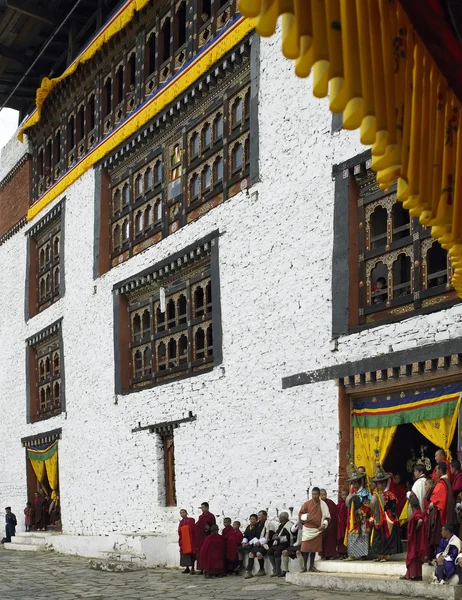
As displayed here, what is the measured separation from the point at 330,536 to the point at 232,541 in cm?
186

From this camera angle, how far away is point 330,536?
35.6 ft

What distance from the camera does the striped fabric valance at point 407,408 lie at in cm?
979

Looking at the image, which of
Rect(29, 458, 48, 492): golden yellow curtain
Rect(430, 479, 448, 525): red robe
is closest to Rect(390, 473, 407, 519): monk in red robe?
Rect(430, 479, 448, 525): red robe

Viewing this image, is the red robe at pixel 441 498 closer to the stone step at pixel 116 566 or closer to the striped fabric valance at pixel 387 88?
the stone step at pixel 116 566

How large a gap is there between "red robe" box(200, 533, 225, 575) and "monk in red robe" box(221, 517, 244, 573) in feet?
0.22

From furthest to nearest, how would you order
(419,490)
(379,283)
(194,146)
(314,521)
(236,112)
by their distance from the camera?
(194,146), (236,112), (379,283), (314,521), (419,490)

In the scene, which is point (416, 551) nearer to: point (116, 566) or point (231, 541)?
point (231, 541)

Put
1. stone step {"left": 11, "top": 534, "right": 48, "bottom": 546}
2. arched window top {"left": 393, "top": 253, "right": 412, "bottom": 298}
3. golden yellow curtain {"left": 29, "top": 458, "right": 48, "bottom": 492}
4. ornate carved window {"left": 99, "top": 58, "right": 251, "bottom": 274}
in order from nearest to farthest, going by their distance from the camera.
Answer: arched window top {"left": 393, "top": 253, "right": 412, "bottom": 298}, ornate carved window {"left": 99, "top": 58, "right": 251, "bottom": 274}, stone step {"left": 11, "top": 534, "right": 48, "bottom": 546}, golden yellow curtain {"left": 29, "top": 458, "right": 48, "bottom": 492}

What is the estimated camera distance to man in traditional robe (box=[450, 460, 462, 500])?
30.2 feet

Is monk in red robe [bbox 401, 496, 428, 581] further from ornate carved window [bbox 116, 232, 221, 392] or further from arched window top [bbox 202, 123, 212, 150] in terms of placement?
arched window top [bbox 202, 123, 212, 150]

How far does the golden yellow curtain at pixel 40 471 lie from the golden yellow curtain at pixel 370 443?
11.9 meters

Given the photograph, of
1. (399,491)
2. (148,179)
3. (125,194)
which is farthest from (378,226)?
(125,194)

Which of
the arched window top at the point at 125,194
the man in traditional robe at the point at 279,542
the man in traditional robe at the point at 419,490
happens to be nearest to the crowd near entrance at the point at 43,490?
the arched window top at the point at 125,194

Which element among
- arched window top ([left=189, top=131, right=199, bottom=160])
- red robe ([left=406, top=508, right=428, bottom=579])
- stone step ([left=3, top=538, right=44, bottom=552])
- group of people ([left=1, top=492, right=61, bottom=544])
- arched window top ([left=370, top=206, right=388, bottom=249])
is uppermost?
arched window top ([left=189, top=131, right=199, bottom=160])
